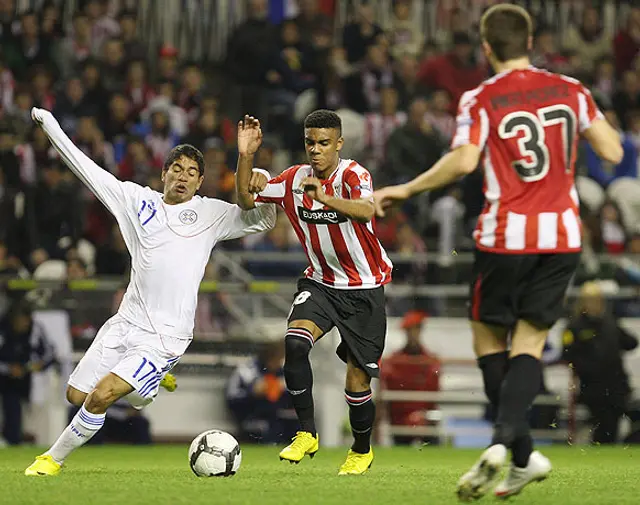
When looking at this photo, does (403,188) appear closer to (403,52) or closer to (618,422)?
(618,422)

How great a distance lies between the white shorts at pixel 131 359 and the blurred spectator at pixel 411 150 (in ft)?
30.4

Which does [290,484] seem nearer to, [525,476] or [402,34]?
[525,476]

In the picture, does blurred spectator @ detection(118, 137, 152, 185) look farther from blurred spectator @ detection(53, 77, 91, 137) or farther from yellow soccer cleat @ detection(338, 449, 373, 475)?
yellow soccer cleat @ detection(338, 449, 373, 475)

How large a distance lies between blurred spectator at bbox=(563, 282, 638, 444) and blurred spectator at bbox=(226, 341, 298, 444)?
320cm

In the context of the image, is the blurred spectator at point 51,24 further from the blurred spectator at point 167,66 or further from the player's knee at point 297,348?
the player's knee at point 297,348

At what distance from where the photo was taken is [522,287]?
723 cm

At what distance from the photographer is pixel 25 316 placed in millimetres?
15820

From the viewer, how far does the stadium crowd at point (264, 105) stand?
17.3 meters

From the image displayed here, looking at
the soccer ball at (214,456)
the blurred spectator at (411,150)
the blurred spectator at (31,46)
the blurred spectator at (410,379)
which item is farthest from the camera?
the blurred spectator at (31,46)

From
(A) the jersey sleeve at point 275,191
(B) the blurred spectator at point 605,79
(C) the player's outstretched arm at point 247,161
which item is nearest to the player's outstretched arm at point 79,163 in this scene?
(C) the player's outstretched arm at point 247,161

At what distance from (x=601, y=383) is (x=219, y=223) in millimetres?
7476

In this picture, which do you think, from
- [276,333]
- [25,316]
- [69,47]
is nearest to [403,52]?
[69,47]

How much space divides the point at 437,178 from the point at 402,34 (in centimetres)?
1467

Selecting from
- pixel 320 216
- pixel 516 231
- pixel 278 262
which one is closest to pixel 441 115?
pixel 278 262
